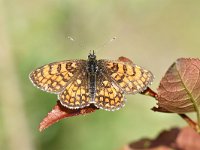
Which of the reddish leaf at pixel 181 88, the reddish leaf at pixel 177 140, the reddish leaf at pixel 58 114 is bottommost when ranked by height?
the reddish leaf at pixel 177 140

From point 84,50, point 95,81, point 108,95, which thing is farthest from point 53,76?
point 84,50

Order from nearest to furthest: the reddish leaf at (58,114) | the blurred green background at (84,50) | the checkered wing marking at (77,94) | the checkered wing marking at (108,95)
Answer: the reddish leaf at (58,114)
the checkered wing marking at (77,94)
the checkered wing marking at (108,95)
the blurred green background at (84,50)

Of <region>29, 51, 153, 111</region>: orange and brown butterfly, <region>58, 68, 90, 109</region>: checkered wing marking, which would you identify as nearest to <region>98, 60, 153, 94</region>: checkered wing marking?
<region>29, 51, 153, 111</region>: orange and brown butterfly

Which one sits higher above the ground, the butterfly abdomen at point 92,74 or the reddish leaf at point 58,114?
the butterfly abdomen at point 92,74

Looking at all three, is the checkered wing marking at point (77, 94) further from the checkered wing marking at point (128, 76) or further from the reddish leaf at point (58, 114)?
the checkered wing marking at point (128, 76)

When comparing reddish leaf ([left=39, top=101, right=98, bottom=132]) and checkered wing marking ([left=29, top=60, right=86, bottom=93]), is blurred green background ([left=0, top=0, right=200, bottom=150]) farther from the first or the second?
reddish leaf ([left=39, top=101, right=98, bottom=132])

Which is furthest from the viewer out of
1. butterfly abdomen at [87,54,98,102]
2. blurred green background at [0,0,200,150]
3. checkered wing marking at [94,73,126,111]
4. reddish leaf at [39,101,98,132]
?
blurred green background at [0,0,200,150]

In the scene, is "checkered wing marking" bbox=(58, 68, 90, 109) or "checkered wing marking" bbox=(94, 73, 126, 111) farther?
"checkered wing marking" bbox=(94, 73, 126, 111)

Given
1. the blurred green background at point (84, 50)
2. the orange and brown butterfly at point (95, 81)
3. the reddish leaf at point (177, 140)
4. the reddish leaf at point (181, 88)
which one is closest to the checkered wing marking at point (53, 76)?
the orange and brown butterfly at point (95, 81)
